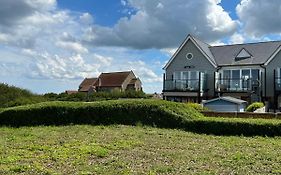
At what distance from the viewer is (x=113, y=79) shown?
224 feet

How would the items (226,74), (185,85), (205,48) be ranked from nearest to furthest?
1. (185,85)
2. (226,74)
3. (205,48)

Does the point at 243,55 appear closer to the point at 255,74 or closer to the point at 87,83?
the point at 255,74

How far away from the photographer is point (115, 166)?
7.83 meters

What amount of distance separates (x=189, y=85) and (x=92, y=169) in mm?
26377

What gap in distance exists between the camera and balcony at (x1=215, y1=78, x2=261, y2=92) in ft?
101

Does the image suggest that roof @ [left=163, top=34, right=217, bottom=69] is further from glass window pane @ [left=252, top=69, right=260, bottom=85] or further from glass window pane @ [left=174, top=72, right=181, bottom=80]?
glass window pane @ [left=252, top=69, right=260, bottom=85]

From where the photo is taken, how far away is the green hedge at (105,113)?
1580 centimetres

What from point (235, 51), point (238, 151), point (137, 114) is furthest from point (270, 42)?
point (238, 151)

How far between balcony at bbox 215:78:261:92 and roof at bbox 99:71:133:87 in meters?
34.7

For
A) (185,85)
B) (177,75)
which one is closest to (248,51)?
(185,85)

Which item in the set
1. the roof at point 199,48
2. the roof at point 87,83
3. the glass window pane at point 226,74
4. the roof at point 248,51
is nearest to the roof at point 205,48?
the roof at point 199,48

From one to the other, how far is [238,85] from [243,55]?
3.60 metres

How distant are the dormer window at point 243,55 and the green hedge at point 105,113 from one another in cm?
1835

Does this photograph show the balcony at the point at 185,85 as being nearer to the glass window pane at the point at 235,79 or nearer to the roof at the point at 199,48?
the roof at the point at 199,48
